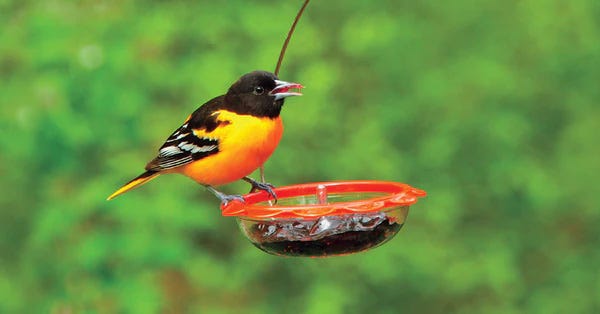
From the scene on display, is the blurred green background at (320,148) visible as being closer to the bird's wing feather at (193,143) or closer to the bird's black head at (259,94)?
the bird's wing feather at (193,143)

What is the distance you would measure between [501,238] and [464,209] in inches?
15.2

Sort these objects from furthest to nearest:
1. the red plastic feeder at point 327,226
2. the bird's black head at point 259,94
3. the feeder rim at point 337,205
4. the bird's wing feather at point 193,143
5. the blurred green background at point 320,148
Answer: the blurred green background at point 320,148
the bird's wing feather at point 193,143
the bird's black head at point 259,94
the red plastic feeder at point 327,226
the feeder rim at point 337,205

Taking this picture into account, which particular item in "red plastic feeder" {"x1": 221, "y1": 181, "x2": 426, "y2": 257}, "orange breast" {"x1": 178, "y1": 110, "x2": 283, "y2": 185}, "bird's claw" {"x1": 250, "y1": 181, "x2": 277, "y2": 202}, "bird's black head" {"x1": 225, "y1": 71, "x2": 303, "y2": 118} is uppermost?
"bird's black head" {"x1": 225, "y1": 71, "x2": 303, "y2": 118}

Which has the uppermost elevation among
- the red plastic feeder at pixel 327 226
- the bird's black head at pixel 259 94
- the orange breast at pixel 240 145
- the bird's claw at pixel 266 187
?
the bird's black head at pixel 259 94

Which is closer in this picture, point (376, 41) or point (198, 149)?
point (198, 149)

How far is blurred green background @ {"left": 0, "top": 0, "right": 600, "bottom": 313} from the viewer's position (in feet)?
18.2

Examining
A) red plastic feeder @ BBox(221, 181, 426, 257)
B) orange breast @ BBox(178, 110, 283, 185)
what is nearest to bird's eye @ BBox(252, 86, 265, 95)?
orange breast @ BBox(178, 110, 283, 185)

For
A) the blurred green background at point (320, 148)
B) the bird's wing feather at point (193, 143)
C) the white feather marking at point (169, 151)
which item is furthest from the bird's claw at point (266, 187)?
the blurred green background at point (320, 148)

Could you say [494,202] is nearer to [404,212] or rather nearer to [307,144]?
[307,144]

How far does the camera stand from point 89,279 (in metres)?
5.56

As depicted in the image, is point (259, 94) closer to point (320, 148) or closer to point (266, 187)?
point (266, 187)

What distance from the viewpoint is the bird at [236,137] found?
3529 mm

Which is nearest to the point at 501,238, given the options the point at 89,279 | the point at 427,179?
the point at 427,179

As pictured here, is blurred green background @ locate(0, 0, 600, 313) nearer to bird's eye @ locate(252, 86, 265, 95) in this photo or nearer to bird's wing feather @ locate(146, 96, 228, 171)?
bird's wing feather @ locate(146, 96, 228, 171)
